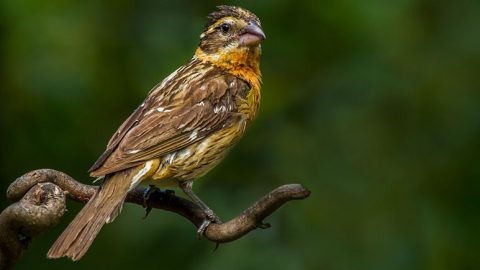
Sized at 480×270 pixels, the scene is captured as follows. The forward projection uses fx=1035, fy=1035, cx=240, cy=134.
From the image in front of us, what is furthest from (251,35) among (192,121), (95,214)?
(95,214)

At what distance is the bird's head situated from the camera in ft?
16.6

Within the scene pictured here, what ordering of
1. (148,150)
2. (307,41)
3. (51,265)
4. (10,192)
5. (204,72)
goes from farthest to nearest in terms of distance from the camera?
(51,265) < (307,41) < (204,72) < (148,150) < (10,192)

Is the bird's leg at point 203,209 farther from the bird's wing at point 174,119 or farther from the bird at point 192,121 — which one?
the bird's wing at point 174,119

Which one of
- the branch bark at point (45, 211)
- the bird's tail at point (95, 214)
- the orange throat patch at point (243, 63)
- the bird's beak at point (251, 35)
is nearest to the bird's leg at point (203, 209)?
the branch bark at point (45, 211)

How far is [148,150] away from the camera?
448 cm

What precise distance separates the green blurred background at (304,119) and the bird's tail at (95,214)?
38.9 inches

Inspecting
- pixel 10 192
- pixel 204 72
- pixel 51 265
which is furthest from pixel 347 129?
pixel 10 192

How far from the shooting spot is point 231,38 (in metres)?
5.15

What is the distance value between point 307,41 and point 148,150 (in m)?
1.35

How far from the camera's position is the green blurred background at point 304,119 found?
208 inches

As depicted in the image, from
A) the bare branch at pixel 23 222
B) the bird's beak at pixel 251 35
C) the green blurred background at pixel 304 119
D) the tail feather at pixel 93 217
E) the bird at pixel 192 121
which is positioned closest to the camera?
the bare branch at pixel 23 222

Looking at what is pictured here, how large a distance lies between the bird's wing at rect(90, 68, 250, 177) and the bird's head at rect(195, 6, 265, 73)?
118mm

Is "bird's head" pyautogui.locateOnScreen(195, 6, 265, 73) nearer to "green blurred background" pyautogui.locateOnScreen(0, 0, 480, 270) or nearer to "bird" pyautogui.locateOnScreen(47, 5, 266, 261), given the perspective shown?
"bird" pyautogui.locateOnScreen(47, 5, 266, 261)

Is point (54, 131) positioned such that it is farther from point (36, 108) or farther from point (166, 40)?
point (166, 40)
